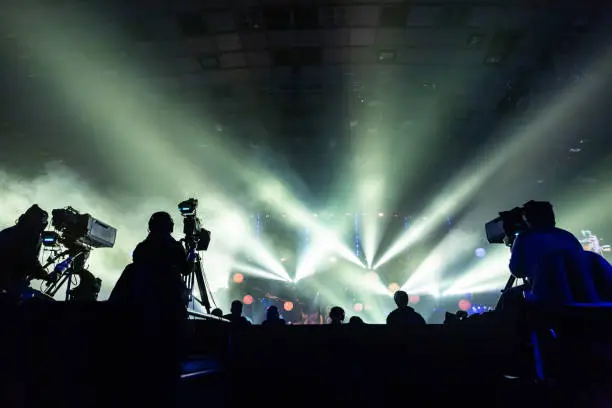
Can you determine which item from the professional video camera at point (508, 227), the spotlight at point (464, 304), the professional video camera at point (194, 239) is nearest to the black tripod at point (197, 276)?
the professional video camera at point (194, 239)

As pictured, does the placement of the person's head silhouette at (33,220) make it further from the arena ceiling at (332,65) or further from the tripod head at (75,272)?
the arena ceiling at (332,65)

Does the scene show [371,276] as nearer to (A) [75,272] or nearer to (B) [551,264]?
(A) [75,272]

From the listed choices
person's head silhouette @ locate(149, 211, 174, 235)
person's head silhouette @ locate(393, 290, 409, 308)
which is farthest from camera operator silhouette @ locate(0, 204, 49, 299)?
person's head silhouette @ locate(393, 290, 409, 308)

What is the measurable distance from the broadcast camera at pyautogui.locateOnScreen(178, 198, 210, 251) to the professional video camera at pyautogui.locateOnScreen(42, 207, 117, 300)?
1.47 m

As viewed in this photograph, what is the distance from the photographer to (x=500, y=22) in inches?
249

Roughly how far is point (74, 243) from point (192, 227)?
181cm

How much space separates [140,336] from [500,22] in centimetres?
789

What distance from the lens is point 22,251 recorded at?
129 inches

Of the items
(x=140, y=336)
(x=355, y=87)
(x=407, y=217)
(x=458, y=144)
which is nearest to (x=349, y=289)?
(x=407, y=217)

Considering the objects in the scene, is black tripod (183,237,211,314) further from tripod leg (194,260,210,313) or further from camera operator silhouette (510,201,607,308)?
camera operator silhouette (510,201,607,308)

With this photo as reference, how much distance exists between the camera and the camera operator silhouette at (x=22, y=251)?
3182mm

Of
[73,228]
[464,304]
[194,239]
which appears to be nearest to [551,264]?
[194,239]

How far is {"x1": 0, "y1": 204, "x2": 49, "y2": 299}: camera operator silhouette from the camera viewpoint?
3182 mm

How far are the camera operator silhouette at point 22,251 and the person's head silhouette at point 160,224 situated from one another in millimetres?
1896
